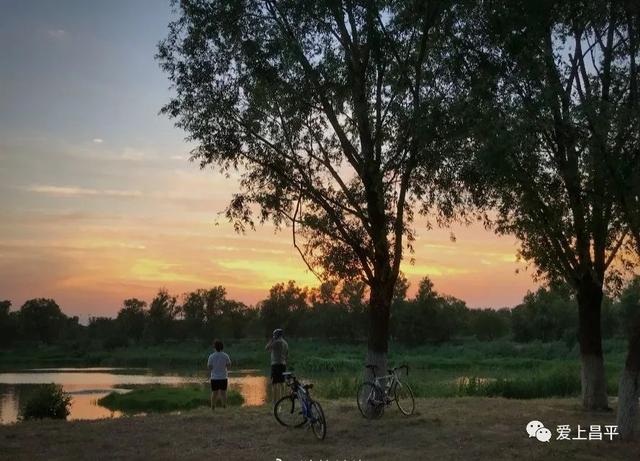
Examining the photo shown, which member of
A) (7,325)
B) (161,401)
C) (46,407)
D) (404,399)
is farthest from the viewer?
(7,325)

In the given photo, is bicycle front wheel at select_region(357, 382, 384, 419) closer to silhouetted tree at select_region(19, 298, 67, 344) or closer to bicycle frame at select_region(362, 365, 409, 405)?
bicycle frame at select_region(362, 365, 409, 405)

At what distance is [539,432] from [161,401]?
15.7 metres

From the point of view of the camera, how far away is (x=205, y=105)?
13984 millimetres

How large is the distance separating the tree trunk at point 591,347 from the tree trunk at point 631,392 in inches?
148

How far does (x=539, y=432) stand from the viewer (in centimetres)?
1133

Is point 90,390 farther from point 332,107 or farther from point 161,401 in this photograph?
point 332,107

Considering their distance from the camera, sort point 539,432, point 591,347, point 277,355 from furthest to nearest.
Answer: point 277,355, point 591,347, point 539,432

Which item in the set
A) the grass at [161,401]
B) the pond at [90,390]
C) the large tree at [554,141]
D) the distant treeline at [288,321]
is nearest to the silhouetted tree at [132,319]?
the distant treeline at [288,321]

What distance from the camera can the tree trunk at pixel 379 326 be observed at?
44.4 feet

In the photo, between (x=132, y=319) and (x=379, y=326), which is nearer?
(x=379, y=326)

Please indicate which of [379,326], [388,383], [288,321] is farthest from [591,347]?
[288,321]

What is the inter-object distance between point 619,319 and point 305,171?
210 ft

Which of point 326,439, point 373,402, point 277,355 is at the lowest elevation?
point 326,439

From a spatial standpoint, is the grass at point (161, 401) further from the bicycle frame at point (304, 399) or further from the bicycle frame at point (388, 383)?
the bicycle frame at point (304, 399)
